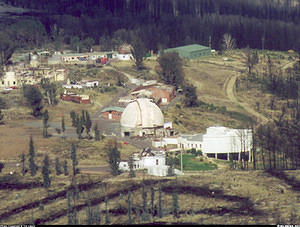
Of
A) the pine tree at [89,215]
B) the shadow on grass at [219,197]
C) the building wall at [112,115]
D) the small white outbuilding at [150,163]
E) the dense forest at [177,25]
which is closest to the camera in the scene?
the pine tree at [89,215]

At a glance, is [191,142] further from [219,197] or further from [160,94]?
[160,94]

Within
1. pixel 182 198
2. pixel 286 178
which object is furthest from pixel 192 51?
pixel 182 198

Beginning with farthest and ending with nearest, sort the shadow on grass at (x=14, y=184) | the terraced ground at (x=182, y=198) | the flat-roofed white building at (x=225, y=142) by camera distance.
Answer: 1. the flat-roofed white building at (x=225, y=142)
2. the shadow on grass at (x=14, y=184)
3. the terraced ground at (x=182, y=198)

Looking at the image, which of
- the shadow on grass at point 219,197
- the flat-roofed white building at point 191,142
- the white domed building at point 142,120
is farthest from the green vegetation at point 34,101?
the shadow on grass at point 219,197

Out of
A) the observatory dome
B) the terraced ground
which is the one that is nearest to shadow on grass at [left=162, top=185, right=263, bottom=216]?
the terraced ground

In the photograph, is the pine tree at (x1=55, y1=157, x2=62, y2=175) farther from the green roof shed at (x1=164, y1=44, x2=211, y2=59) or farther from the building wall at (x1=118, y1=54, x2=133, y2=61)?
the green roof shed at (x1=164, y1=44, x2=211, y2=59)

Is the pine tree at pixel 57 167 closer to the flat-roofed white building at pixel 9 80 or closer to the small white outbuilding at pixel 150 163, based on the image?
the small white outbuilding at pixel 150 163

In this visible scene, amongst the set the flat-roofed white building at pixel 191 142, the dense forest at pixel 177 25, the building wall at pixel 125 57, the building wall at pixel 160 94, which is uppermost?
the dense forest at pixel 177 25
